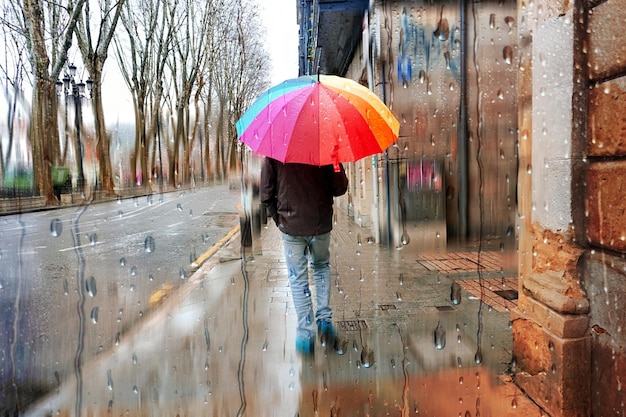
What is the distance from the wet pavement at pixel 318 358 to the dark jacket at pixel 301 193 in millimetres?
927

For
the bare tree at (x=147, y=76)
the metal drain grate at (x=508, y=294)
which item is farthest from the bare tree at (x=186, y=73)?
the metal drain grate at (x=508, y=294)

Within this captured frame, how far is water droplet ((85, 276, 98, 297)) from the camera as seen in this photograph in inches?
233

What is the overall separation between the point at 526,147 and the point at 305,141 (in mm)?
1391

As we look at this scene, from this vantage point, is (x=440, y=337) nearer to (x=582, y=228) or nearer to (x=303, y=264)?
(x=303, y=264)

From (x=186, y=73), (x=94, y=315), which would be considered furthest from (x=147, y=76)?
(x=94, y=315)

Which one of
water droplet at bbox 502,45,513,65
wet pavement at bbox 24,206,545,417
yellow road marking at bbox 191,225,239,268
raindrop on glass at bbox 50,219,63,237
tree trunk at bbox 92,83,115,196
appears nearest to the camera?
wet pavement at bbox 24,206,545,417

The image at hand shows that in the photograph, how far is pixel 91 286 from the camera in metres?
6.43

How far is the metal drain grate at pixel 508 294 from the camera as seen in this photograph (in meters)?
4.67

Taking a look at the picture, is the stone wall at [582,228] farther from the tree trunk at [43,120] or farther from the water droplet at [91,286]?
the tree trunk at [43,120]

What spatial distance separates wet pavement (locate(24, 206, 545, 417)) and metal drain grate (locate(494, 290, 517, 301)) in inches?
1.3

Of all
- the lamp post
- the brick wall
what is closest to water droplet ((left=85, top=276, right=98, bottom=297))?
the brick wall

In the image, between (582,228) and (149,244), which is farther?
(149,244)

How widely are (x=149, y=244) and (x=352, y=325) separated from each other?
7300 millimetres

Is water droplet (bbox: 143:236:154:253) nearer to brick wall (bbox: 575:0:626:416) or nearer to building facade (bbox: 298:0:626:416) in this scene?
building facade (bbox: 298:0:626:416)
